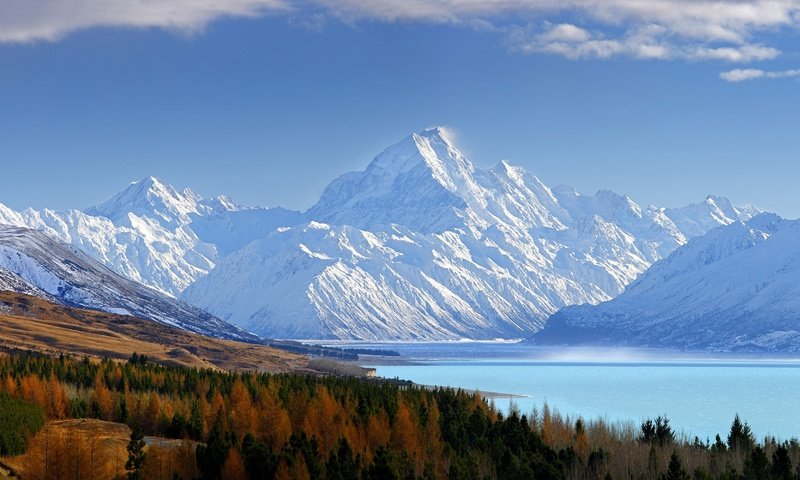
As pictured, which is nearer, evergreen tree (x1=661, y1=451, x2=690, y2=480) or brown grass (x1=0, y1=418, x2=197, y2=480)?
brown grass (x1=0, y1=418, x2=197, y2=480)

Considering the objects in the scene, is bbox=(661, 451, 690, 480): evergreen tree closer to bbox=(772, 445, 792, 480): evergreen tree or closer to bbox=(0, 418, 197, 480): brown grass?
bbox=(772, 445, 792, 480): evergreen tree

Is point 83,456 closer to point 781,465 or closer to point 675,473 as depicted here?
point 675,473

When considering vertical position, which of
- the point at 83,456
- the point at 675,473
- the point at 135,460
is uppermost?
A: the point at 83,456

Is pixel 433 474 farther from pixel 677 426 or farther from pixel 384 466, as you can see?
pixel 677 426

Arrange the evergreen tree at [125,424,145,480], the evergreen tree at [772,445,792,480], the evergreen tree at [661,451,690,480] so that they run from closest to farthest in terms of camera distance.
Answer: the evergreen tree at [125,424,145,480] < the evergreen tree at [661,451,690,480] < the evergreen tree at [772,445,792,480]

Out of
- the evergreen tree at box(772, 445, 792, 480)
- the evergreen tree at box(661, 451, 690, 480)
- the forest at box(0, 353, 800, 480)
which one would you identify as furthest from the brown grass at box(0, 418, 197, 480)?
the evergreen tree at box(772, 445, 792, 480)

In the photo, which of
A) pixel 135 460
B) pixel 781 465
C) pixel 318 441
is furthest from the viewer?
pixel 318 441

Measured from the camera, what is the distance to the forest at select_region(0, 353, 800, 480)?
94.8 m

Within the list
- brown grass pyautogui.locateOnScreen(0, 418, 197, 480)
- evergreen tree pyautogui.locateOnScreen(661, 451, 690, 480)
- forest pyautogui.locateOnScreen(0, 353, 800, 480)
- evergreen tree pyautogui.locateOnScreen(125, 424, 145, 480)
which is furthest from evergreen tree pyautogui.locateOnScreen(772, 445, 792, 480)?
evergreen tree pyautogui.locateOnScreen(125, 424, 145, 480)

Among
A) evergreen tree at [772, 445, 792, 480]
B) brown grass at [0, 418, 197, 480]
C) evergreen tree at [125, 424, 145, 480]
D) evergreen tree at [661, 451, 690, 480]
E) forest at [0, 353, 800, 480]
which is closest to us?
evergreen tree at [125, 424, 145, 480]

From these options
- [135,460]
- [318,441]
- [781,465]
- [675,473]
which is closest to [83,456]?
[135,460]

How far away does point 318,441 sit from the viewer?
11262 cm

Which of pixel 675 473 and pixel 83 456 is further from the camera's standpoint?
pixel 83 456

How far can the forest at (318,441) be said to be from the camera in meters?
94.8
